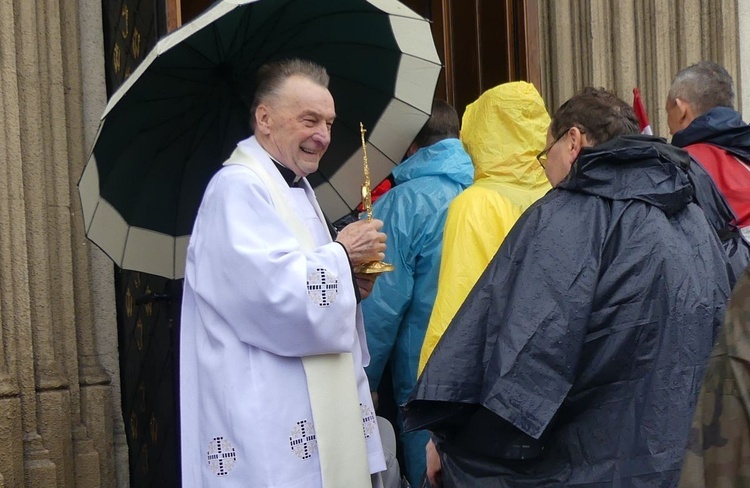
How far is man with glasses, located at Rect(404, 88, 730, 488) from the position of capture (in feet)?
10.1

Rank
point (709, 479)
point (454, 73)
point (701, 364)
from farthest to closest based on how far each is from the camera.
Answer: point (454, 73), point (701, 364), point (709, 479)

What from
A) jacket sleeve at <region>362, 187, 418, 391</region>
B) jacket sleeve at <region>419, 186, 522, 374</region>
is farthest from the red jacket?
jacket sleeve at <region>362, 187, 418, 391</region>

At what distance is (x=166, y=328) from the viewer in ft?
17.4

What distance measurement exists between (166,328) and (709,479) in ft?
12.3

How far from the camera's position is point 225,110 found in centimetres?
414

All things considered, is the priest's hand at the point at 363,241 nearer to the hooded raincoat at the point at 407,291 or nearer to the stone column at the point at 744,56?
the hooded raincoat at the point at 407,291

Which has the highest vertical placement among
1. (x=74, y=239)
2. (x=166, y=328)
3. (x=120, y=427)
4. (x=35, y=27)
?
(x=35, y=27)

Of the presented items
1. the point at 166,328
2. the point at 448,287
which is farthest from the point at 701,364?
the point at 166,328

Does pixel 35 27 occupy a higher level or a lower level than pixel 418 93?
higher

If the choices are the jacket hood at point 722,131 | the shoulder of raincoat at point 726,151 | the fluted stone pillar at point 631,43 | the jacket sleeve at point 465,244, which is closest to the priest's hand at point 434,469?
the jacket sleeve at point 465,244

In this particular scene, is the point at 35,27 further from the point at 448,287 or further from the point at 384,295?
the point at 448,287

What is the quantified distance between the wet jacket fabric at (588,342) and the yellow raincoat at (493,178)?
988 mm

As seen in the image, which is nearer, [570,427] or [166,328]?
[570,427]

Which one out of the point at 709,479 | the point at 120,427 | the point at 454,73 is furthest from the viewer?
the point at 454,73
